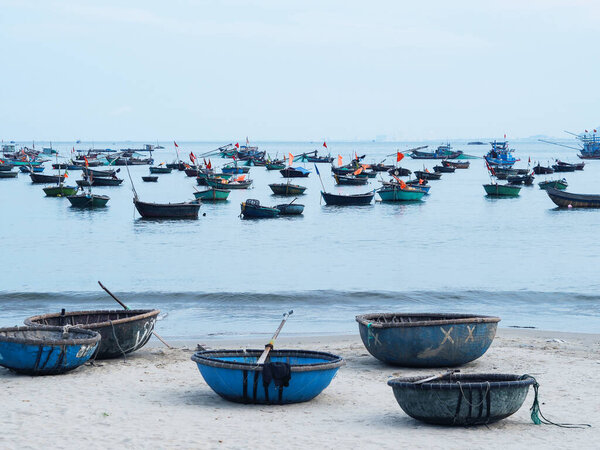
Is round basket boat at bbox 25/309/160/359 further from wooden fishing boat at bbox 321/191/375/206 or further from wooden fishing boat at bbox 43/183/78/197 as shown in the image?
wooden fishing boat at bbox 43/183/78/197

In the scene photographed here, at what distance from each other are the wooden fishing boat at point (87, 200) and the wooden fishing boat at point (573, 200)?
28.8 meters

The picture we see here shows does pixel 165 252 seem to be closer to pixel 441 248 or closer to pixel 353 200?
pixel 441 248

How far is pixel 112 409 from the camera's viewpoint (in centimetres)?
1004

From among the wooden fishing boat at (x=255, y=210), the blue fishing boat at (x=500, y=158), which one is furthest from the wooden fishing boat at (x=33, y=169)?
the wooden fishing boat at (x=255, y=210)

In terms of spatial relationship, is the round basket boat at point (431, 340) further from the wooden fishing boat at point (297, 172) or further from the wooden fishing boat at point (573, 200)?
the wooden fishing boat at point (297, 172)

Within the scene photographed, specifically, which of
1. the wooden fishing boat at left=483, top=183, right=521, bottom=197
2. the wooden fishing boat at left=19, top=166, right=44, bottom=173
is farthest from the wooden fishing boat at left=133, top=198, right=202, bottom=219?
the wooden fishing boat at left=19, top=166, right=44, bottom=173

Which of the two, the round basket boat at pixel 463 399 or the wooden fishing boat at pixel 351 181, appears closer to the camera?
the round basket boat at pixel 463 399

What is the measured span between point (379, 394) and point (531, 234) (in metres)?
31.6

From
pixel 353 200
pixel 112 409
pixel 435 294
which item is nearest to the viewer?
pixel 112 409

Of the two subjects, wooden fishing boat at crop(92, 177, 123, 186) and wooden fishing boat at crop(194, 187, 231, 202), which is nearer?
wooden fishing boat at crop(194, 187, 231, 202)

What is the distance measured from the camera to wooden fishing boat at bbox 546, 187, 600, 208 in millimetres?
51553

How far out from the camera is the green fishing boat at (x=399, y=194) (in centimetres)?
5638

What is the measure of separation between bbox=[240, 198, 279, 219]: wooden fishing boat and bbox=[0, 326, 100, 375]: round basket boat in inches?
1299

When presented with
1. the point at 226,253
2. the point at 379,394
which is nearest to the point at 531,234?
the point at 226,253
